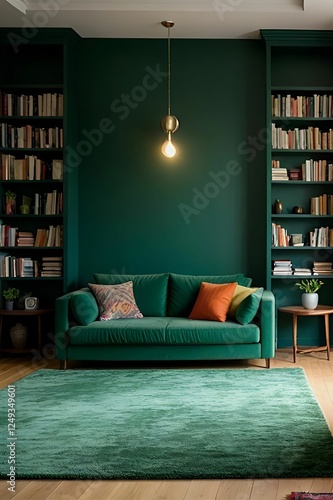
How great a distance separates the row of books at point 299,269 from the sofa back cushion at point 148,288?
1.18 m

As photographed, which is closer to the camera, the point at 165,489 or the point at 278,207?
the point at 165,489

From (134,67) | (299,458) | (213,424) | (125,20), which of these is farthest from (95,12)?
(299,458)

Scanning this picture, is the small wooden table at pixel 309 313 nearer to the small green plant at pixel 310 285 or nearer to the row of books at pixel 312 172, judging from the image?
the small green plant at pixel 310 285

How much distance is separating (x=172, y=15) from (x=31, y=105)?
1.78 metres

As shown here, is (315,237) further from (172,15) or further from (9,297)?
(9,297)

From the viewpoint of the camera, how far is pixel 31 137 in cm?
756

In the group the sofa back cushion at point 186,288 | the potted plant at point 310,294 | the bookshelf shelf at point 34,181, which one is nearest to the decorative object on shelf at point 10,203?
the bookshelf shelf at point 34,181

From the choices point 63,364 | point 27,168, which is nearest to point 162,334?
point 63,364

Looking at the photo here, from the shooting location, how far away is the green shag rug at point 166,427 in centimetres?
382

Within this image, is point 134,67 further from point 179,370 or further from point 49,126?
point 179,370

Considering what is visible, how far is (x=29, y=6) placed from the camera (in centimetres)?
685

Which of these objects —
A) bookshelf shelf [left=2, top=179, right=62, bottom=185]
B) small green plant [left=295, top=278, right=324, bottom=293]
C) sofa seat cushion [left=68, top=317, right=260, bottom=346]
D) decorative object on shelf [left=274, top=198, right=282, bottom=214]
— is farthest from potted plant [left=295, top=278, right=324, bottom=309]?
bookshelf shelf [left=2, top=179, right=62, bottom=185]

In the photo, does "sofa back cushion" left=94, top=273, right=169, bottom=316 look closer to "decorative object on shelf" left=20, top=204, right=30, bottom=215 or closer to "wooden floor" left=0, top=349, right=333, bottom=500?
"decorative object on shelf" left=20, top=204, right=30, bottom=215

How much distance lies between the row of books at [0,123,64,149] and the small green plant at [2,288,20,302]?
1518mm
